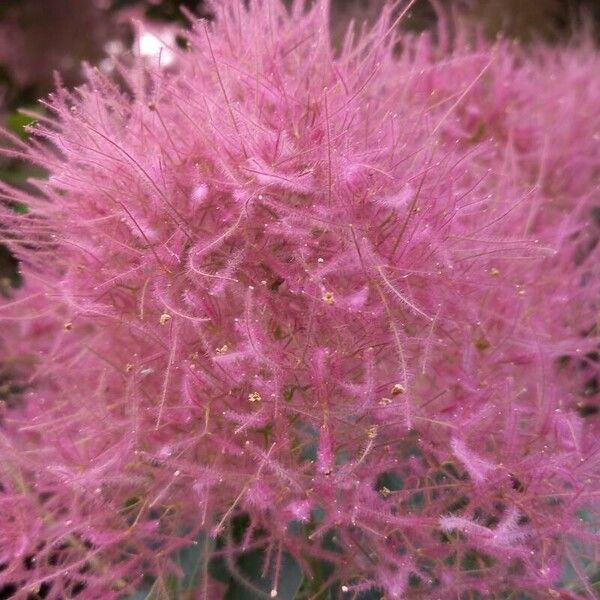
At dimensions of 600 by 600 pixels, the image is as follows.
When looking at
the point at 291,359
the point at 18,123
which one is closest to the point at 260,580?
the point at 291,359

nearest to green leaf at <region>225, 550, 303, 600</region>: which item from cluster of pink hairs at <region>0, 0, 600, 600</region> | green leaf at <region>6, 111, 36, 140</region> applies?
cluster of pink hairs at <region>0, 0, 600, 600</region>

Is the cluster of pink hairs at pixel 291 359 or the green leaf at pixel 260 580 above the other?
the cluster of pink hairs at pixel 291 359

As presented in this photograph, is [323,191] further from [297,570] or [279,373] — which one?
[297,570]

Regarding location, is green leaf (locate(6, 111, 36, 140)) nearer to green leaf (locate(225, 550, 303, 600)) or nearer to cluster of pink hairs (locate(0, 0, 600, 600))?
cluster of pink hairs (locate(0, 0, 600, 600))

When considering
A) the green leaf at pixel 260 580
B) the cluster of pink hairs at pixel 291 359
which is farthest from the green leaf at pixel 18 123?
the green leaf at pixel 260 580

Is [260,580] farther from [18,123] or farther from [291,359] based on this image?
[18,123]

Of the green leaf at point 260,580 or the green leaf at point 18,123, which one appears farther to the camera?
the green leaf at point 18,123

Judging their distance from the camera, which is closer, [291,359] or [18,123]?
[291,359]

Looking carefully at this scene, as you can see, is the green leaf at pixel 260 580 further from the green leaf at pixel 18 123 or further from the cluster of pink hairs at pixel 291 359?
the green leaf at pixel 18 123
